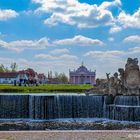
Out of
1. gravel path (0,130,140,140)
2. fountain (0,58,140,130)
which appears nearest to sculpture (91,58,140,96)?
fountain (0,58,140,130)

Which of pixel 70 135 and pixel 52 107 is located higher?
pixel 52 107

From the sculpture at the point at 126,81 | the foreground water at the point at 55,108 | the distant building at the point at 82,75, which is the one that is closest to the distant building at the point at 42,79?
the distant building at the point at 82,75

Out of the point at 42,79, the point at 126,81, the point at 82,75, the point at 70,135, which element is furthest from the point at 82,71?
the point at 70,135

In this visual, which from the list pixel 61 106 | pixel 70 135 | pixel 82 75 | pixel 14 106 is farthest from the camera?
pixel 82 75

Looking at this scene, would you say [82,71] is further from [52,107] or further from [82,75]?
[52,107]

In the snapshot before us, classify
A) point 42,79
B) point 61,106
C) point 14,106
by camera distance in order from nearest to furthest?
1. point 14,106
2. point 61,106
3. point 42,79

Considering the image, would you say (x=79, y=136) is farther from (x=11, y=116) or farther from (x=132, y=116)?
(x=11, y=116)

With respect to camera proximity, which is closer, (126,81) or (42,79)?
(126,81)

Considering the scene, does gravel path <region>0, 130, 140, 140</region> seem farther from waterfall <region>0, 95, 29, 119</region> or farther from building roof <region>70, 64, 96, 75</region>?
building roof <region>70, 64, 96, 75</region>

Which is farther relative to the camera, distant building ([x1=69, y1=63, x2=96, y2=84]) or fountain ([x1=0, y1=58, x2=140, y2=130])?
distant building ([x1=69, y1=63, x2=96, y2=84])

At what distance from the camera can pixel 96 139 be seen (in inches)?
527

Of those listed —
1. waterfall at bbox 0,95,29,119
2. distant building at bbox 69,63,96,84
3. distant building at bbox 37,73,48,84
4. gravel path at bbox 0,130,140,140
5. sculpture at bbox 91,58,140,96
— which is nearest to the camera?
gravel path at bbox 0,130,140,140

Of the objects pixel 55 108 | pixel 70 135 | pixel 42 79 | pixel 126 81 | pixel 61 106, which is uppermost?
pixel 42 79

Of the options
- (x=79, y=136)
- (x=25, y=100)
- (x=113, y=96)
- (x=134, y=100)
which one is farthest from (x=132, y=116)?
(x=79, y=136)
